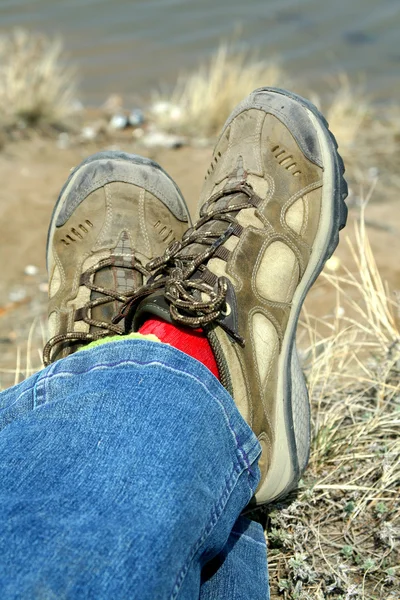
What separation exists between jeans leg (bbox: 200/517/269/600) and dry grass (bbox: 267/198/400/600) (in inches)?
2.7

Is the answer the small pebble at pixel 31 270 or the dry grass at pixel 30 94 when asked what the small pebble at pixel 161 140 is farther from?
the small pebble at pixel 31 270

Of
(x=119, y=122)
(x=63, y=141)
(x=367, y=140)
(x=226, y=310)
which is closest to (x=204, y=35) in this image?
(x=119, y=122)

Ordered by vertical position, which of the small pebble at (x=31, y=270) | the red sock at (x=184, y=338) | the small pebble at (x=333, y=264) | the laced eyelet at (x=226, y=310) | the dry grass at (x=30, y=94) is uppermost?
the dry grass at (x=30, y=94)

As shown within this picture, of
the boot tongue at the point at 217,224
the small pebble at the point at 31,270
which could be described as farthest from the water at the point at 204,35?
the boot tongue at the point at 217,224

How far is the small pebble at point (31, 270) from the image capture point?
3.79 m

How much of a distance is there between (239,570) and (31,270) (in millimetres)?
2522

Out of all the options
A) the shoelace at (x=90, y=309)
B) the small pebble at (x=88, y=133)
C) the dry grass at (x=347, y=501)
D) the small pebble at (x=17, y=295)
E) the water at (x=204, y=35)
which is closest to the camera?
the dry grass at (x=347, y=501)

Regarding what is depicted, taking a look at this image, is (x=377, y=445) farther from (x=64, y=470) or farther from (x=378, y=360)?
(x=64, y=470)

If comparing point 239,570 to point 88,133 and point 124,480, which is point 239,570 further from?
point 88,133

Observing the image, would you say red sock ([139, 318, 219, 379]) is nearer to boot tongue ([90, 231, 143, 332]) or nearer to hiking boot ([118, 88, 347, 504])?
hiking boot ([118, 88, 347, 504])

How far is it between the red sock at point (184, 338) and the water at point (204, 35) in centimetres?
578

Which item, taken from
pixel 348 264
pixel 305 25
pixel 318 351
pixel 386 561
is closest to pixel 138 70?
pixel 305 25

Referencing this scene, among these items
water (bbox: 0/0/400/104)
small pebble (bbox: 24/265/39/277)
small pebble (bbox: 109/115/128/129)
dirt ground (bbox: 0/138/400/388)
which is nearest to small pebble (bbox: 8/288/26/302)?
dirt ground (bbox: 0/138/400/388)

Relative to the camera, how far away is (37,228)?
4.02 metres
